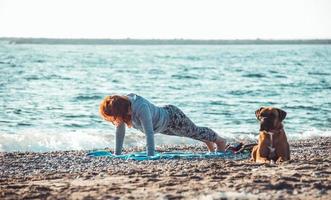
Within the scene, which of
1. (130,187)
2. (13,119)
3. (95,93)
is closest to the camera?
(130,187)

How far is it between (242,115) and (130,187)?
43.3ft

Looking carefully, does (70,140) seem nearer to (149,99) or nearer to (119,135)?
(119,135)

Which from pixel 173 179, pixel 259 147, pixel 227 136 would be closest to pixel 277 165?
pixel 259 147

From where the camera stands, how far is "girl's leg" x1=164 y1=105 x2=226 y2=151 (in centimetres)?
924

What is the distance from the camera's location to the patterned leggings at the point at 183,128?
9234 mm

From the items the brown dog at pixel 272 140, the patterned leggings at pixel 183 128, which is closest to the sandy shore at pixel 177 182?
the brown dog at pixel 272 140

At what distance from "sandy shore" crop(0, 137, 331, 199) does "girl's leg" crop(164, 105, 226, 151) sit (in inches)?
36.2

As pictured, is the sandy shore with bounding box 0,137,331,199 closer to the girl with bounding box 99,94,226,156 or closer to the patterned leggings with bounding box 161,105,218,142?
the girl with bounding box 99,94,226,156

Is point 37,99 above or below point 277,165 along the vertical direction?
below

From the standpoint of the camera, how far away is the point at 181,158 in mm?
9188

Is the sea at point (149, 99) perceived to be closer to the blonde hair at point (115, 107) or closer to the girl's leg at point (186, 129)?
the girl's leg at point (186, 129)

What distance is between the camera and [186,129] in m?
9.38

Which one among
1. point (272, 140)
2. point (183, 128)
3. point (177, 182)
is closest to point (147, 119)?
point (183, 128)

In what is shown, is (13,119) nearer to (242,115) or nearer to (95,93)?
(242,115)
